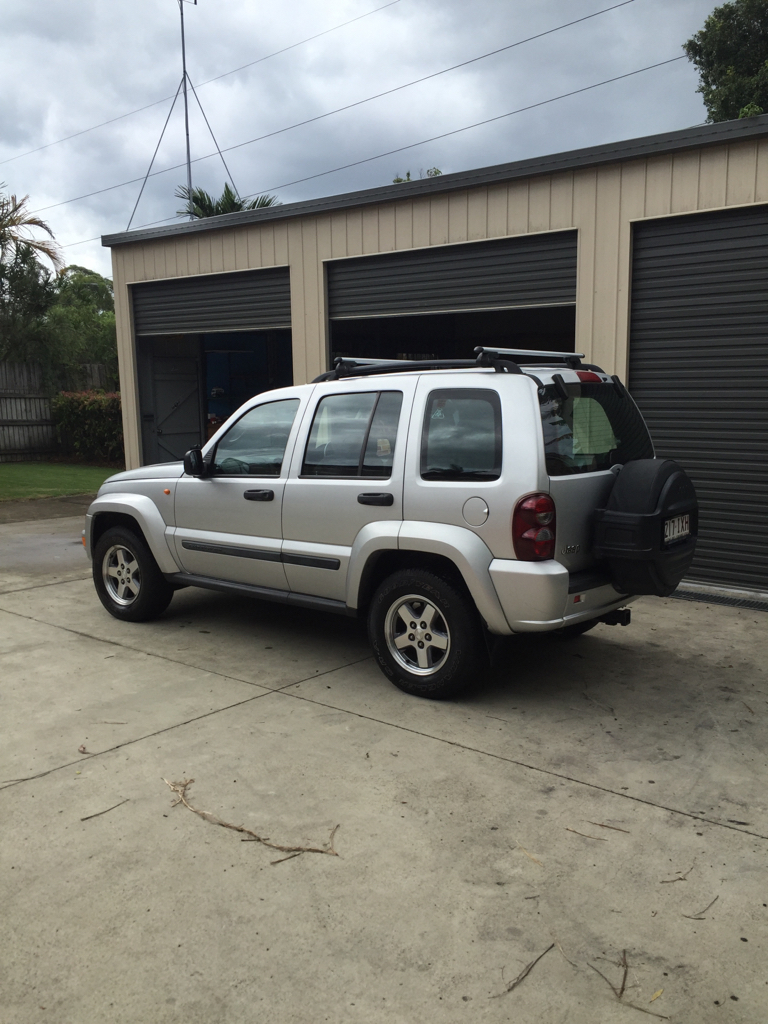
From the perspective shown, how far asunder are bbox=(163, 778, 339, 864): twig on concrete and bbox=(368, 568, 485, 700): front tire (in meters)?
1.46

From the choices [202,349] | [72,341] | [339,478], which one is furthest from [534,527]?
[72,341]

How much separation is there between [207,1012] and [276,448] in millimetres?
3764

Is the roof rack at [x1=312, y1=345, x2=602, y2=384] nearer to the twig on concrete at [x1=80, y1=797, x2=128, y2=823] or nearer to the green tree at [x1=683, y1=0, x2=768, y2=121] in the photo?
the twig on concrete at [x1=80, y1=797, x2=128, y2=823]

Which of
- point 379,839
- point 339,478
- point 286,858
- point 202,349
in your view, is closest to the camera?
point 286,858

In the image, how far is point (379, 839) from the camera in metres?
3.45

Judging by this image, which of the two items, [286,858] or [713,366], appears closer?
[286,858]

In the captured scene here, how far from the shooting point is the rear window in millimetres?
4656

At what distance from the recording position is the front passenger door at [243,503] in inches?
224

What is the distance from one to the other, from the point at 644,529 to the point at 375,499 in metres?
1.52

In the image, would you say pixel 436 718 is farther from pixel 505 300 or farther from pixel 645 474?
pixel 505 300

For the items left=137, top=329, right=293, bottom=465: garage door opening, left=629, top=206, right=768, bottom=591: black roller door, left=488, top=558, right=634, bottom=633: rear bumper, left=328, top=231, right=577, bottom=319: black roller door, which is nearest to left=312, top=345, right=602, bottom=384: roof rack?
left=488, top=558, right=634, bottom=633: rear bumper

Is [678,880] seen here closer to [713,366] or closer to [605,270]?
[713,366]

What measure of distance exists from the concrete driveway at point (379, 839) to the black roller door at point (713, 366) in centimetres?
189

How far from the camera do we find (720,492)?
7.61m
